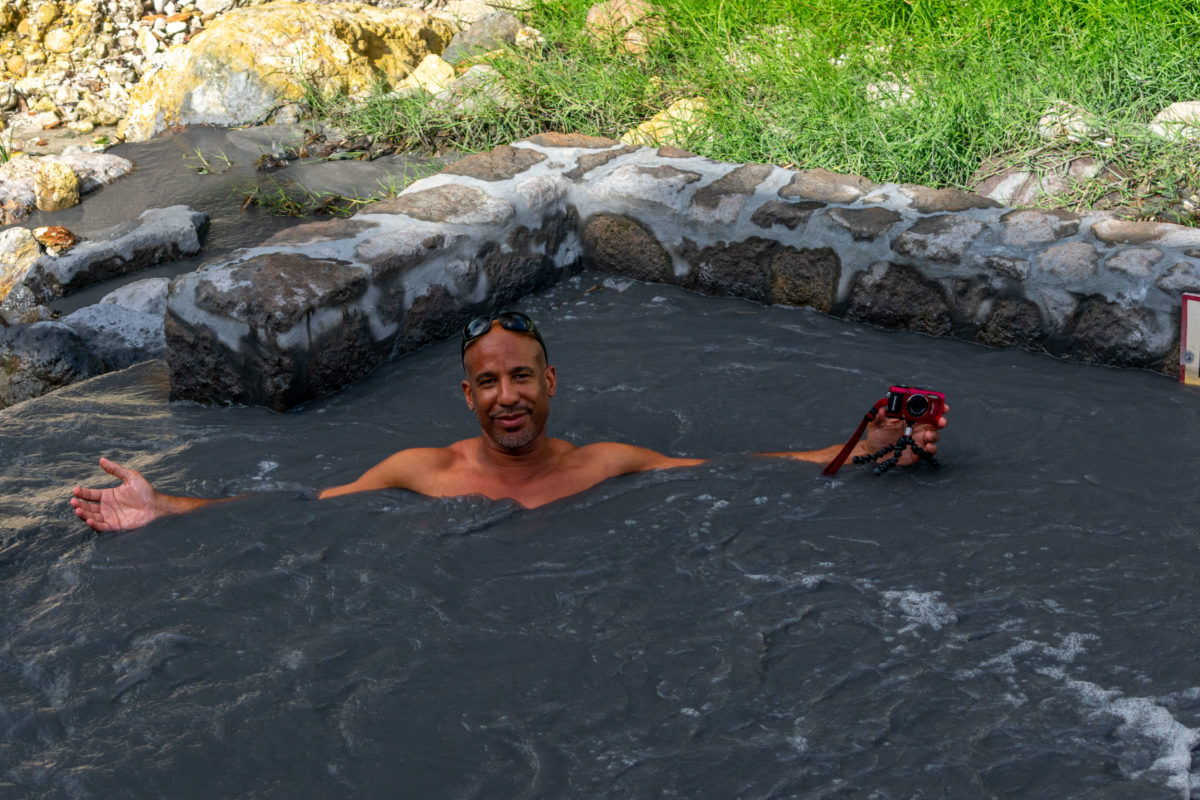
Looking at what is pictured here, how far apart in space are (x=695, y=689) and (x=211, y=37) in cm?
770

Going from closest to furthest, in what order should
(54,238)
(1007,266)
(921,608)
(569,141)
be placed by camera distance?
(921,608), (1007,266), (569,141), (54,238)

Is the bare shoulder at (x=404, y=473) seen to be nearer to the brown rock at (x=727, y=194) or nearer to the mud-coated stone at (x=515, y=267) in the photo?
the mud-coated stone at (x=515, y=267)

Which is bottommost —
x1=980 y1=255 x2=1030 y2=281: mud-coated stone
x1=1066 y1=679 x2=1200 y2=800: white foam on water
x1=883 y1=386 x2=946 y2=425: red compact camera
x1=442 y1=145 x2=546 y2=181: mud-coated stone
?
x1=1066 y1=679 x2=1200 y2=800: white foam on water

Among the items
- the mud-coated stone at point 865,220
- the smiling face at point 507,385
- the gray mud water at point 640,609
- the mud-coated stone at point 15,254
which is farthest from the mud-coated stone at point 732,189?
the mud-coated stone at point 15,254

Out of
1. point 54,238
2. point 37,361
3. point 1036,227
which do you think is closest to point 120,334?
point 37,361

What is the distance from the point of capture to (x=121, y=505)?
329 centimetres

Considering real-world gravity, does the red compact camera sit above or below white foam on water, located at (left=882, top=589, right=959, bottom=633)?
above

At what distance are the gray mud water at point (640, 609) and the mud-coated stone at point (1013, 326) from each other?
12cm

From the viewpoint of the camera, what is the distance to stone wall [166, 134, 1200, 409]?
4090 mm

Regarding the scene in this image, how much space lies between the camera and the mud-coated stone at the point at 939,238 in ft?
14.3

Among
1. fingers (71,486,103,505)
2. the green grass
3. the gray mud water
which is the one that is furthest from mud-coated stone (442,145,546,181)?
fingers (71,486,103,505)

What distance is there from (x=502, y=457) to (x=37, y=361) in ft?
8.14

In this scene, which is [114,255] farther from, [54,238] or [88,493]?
[88,493]

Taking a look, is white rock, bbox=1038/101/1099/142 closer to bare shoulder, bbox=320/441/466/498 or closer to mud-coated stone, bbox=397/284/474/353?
mud-coated stone, bbox=397/284/474/353
